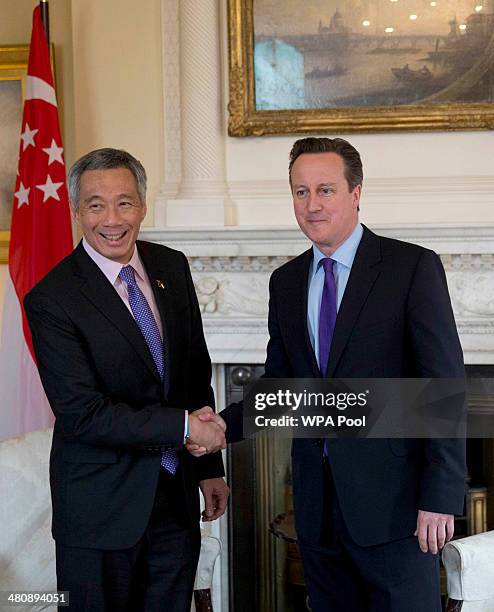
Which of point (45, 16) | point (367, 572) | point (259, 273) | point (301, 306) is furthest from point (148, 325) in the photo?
point (45, 16)

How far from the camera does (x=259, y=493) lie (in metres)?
3.69

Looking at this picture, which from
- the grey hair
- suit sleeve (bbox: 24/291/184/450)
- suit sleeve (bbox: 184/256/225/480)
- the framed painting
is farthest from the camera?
the framed painting

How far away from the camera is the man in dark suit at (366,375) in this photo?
1964 mm

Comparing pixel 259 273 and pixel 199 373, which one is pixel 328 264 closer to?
pixel 199 373

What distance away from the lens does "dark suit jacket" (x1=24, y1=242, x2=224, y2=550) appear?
76.6 inches

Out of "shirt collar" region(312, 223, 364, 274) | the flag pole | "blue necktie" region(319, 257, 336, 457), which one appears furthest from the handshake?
the flag pole

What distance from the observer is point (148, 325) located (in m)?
2.05

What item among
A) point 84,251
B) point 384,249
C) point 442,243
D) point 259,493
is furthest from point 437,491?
point 259,493

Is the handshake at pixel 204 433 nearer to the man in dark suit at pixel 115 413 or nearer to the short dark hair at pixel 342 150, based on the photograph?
the man in dark suit at pixel 115 413

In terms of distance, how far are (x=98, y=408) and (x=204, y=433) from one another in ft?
0.82

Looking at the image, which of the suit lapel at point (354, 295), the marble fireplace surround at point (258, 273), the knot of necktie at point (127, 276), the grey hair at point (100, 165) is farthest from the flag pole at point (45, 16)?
the suit lapel at point (354, 295)

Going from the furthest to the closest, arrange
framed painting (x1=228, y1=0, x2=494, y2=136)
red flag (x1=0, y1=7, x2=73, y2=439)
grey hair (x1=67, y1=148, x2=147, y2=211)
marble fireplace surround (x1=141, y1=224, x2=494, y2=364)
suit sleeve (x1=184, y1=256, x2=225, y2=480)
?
1. red flag (x1=0, y1=7, x2=73, y2=439)
2. framed painting (x1=228, y1=0, x2=494, y2=136)
3. marble fireplace surround (x1=141, y1=224, x2=494, y2=364)
4. suit sleeve (x1=184, y1=256, x2=225, y2=480)
5. grey hair (x1=67, y1=148, x2=147, y2=211)

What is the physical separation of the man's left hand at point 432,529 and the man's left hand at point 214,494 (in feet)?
1.87

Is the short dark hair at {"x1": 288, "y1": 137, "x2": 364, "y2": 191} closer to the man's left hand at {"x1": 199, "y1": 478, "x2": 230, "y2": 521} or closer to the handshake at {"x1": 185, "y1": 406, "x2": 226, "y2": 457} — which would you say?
the handshake at {"x1": 185, "y1": 406, "x2": 226, "y2": 457}
